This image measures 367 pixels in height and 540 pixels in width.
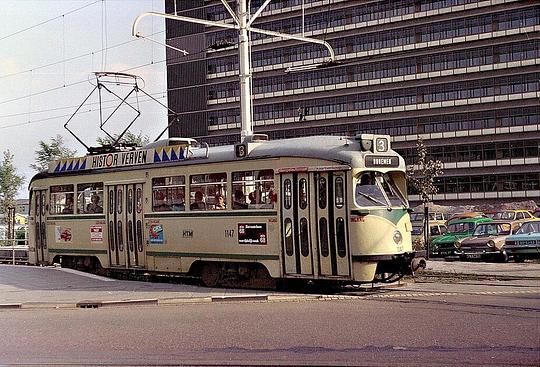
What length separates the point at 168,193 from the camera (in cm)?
1903

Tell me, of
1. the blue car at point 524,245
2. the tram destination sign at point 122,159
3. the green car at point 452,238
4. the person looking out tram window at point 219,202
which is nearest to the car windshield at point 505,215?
the green car at point 452,238

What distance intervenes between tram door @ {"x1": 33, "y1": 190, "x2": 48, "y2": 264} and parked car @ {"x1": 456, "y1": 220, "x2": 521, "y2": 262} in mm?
14285

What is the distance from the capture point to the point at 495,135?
2557 inches

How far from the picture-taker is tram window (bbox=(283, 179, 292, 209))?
16.3 metres

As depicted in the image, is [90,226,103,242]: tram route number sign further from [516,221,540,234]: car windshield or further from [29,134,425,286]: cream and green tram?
[516,221,540,234]: car windshield

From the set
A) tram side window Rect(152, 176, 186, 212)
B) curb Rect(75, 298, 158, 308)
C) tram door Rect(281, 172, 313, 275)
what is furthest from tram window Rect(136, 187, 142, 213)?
tram door Rect(281, 172, 313, 275)

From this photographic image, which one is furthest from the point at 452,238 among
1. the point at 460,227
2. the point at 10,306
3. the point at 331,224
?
the point at 10,306

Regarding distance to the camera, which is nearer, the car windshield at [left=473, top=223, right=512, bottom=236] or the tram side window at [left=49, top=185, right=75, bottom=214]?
the tram side window at [left=49, top=185, right=75, bottom=214]

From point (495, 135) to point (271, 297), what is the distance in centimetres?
5321

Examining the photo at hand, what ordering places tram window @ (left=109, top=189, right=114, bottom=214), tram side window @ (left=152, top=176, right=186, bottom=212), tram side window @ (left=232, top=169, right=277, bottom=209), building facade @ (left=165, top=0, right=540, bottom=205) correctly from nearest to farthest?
1. tram side window @ (left=232, top=169, right=277, bottom=209)
2. tram side window @ (left=152, top=176, right=186, bottom=212)
3. tram window @ (left=109, top=189, right=114, bottom=214)
4. building facade @ (left=165, top=0, right=540, bottom=205)

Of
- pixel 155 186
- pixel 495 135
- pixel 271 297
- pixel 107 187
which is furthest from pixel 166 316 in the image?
pixel 495 135

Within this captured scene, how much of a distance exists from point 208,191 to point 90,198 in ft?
16.4

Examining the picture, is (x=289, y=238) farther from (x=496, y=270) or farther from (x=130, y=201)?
(x=496, y=270)

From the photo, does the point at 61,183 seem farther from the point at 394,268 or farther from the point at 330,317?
the point at 330,317
